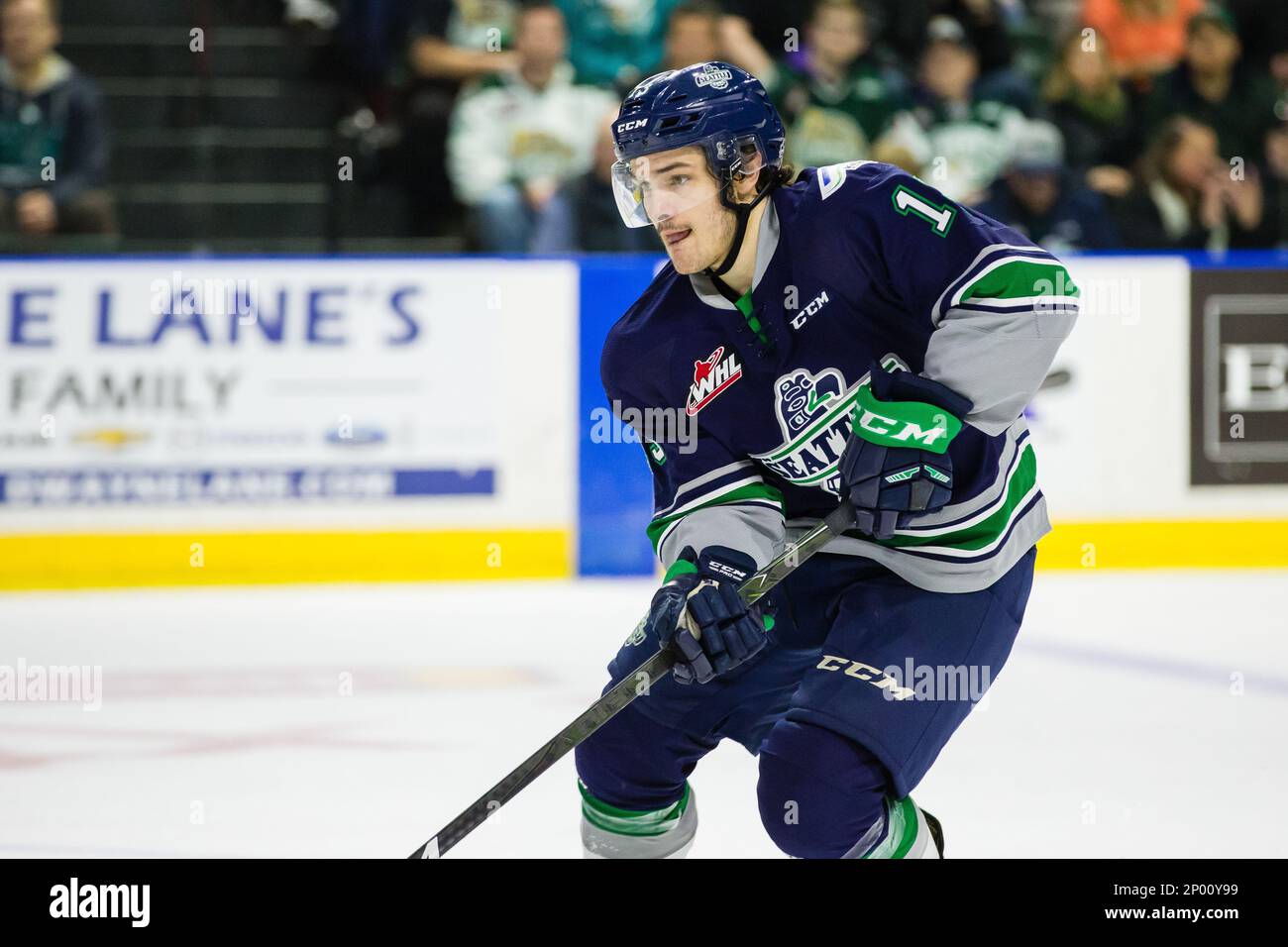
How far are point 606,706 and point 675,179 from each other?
2.58 feet

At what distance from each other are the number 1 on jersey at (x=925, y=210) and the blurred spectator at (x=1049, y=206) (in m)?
4.76

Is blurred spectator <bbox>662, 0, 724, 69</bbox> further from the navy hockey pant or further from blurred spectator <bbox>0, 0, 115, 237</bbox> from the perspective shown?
the navy hockey pant

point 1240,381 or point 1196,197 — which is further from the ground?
point 1196,197

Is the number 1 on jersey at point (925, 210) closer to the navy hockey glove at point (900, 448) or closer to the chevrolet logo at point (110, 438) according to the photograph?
the navy hockey glove at point (900, 448)

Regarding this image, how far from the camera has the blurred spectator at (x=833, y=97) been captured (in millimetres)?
7453

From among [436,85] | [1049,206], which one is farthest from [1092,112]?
[436,85]

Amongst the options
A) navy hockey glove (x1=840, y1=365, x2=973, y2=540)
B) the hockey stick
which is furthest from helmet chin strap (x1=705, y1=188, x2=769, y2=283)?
the hockey stick

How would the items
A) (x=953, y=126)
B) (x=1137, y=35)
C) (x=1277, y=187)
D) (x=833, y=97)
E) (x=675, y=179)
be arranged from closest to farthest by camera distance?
(x=675, y=179) → (x=833, y=97) → (x=953, y=126) → (x=1277, y=187) → (x=1137, y=35)

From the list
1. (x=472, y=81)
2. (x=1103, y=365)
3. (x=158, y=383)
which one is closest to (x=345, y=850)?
(x=158, y=383)

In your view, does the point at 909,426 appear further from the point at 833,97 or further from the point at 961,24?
the point at 961,24

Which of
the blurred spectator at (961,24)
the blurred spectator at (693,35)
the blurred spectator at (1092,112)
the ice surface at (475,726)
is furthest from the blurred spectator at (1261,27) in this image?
the ice surface at (475,726)

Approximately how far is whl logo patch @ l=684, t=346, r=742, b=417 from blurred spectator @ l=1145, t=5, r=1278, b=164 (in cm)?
600

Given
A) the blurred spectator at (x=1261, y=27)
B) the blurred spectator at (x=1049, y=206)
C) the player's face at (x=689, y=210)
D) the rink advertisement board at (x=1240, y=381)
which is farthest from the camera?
the blurred spectator at (x=1261, y=27)

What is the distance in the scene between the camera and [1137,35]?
8352 mm
